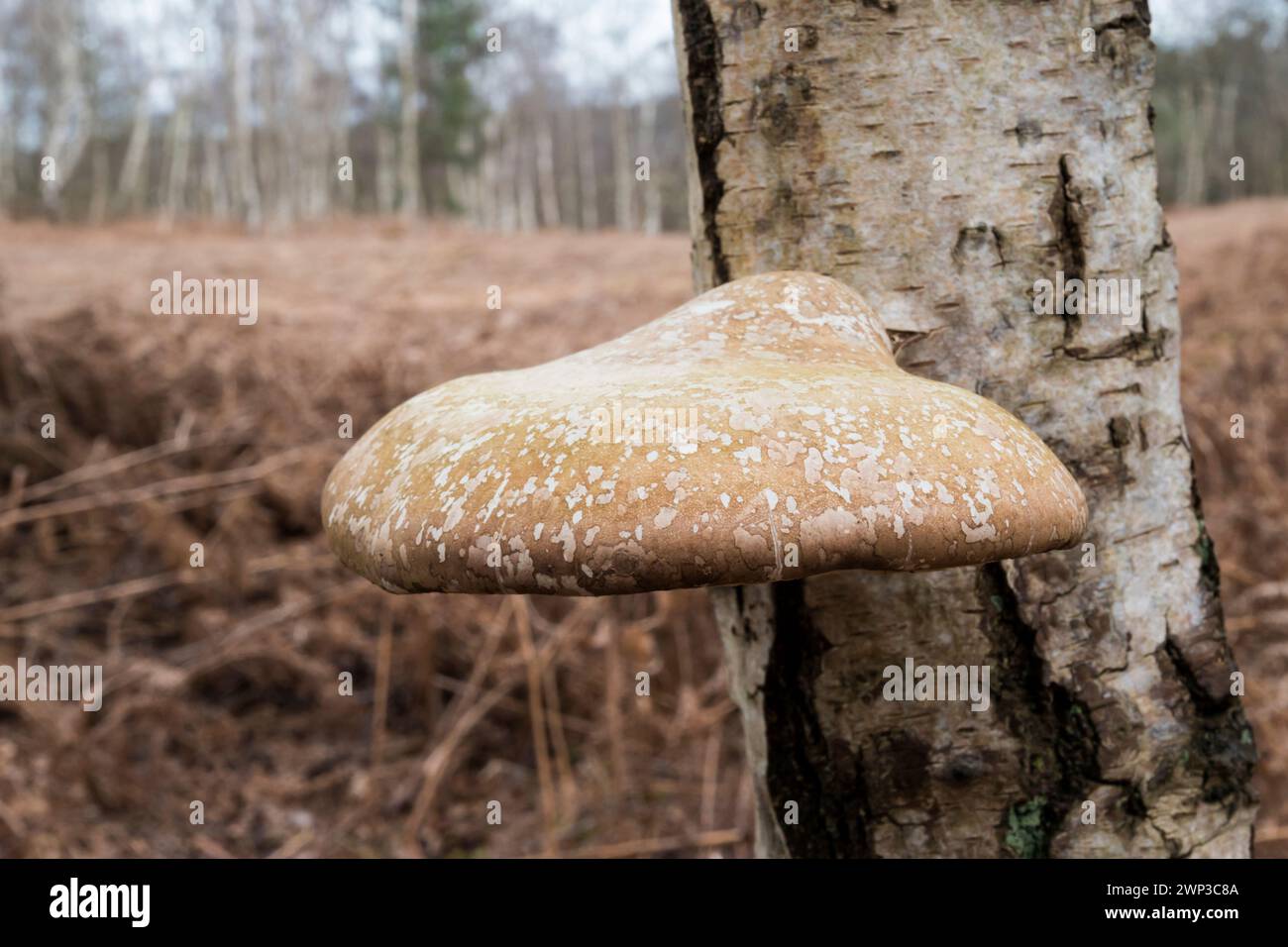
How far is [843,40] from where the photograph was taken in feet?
5.00

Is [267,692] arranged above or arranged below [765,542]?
below

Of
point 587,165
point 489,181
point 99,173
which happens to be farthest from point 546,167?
point 99,173

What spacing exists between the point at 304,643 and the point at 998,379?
393 cm

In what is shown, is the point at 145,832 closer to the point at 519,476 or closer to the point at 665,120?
the point at 519,476

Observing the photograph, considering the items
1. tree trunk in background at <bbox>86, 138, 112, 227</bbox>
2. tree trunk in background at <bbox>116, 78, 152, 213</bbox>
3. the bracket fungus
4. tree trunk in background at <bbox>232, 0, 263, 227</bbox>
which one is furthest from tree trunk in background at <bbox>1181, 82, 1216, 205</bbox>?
the bracket fungus

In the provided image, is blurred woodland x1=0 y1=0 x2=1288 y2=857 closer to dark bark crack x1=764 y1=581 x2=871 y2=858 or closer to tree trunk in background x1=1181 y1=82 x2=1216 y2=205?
dark bark crack x1=764 y1=581 x2=871 y2=858

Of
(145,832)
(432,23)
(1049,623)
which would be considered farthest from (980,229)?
(432,23)

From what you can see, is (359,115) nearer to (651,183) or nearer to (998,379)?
(651,183)

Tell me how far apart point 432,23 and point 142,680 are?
3008 centimetres

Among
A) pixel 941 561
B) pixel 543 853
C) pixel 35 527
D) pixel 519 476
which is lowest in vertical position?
pixel 543 853

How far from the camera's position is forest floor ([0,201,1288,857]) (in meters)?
3.87

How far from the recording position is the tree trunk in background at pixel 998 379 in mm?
1525

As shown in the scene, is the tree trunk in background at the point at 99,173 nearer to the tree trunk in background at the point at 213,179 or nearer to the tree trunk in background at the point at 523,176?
the tree trunk in background at the point at 213,179

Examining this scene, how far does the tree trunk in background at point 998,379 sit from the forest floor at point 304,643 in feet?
7.11
